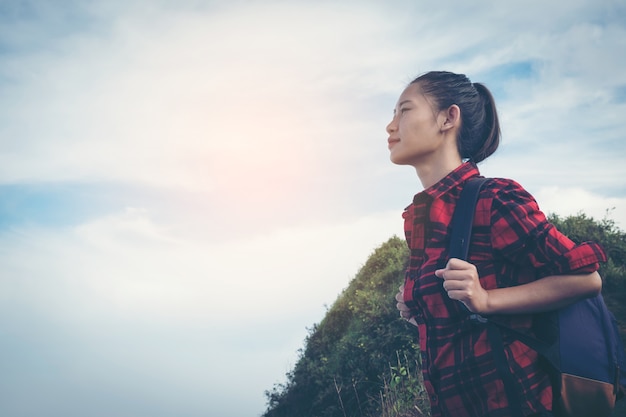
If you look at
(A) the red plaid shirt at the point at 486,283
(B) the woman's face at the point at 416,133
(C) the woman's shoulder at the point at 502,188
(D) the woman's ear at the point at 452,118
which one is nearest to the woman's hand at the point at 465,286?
(A) the red plaid shirt at the point at 486,283

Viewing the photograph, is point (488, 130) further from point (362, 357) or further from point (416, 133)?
point (362, 357)

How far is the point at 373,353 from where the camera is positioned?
8.37 metres

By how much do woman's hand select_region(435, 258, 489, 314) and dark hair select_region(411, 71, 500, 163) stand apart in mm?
822

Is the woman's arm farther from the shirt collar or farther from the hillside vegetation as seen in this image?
the hillside vegetation

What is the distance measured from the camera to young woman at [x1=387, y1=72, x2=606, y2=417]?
7.06ft

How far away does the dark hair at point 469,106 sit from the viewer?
9.14 ft

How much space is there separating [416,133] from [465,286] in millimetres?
891

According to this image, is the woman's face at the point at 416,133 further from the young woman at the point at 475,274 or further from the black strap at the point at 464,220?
the black strap at the point at 464,220

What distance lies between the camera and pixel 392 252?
1249 cm

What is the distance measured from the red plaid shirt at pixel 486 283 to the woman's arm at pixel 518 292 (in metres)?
0.05

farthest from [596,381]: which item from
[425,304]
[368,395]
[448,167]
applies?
[368,395]

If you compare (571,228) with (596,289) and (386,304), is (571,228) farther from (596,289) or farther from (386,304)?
(596,289)

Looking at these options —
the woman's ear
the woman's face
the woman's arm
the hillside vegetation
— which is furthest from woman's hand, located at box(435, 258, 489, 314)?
the hillside vegetation

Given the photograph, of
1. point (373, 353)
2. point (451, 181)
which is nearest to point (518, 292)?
point (451, 181)
